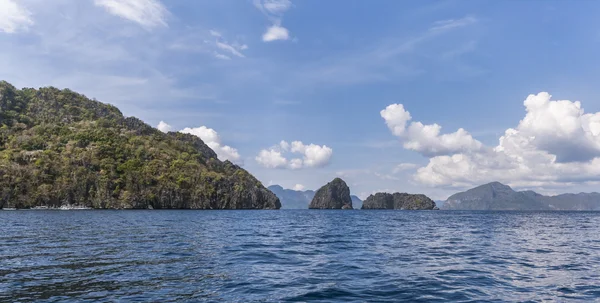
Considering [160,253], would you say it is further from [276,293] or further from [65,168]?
[65,168]

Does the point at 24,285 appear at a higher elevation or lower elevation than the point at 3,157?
lower

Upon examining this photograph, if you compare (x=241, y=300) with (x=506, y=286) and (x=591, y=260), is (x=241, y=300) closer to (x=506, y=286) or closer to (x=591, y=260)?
(x=506, y=286)

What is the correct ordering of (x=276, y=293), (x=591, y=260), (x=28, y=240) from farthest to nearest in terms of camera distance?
(x=28, y=240)
(x=591, y=260)
(x=276, y=293)

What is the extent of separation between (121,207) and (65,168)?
3491 centimetres

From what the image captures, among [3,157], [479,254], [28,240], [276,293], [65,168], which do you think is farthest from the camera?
[65,168]

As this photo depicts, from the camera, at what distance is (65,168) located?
192375 millimetres

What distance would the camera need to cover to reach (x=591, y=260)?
28.4 metres

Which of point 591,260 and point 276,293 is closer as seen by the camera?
point 276,293

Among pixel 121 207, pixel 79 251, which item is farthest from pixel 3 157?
pixel 79 251

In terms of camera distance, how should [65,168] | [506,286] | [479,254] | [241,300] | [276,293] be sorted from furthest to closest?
[65,168]
[479,254]
[506,286]
[276,293]
[241,300]

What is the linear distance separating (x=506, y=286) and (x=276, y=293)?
11881 millimetres

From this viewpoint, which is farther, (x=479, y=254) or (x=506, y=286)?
(x=479, y=254)

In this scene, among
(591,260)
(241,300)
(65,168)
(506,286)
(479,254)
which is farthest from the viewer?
(65,168)

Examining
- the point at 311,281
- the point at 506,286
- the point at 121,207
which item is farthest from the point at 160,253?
the point at 121,207
